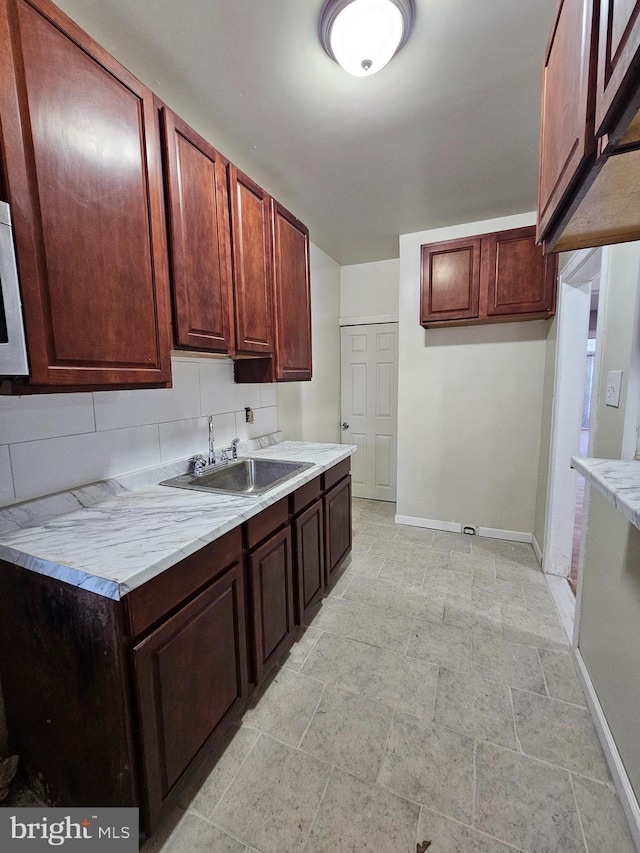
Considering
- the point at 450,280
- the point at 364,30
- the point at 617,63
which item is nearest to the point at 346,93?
the point at 364,30

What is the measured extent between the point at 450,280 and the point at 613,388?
1.58m

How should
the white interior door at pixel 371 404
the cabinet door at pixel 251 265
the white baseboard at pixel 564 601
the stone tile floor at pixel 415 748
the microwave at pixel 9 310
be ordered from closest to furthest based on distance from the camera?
the microwave at pixel 9 310 < the stone tile floor at pixel 415 748 < the cabinet door at pixel 251 265 < the white baseboard at pixel 564 601 < the white interior door at pixel 371 404

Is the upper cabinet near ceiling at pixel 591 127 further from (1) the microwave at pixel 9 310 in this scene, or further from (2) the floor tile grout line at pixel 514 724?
(2) the floor tile grout line at pixel 514 724

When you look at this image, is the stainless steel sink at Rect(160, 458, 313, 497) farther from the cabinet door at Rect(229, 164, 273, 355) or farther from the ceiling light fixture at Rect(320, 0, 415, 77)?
the ceiling light fixture at Rect(320, 0, 415, 77)

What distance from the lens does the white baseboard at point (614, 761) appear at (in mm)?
1044

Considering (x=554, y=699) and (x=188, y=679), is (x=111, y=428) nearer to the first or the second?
(x=188, y=679)

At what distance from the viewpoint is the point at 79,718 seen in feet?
3.23

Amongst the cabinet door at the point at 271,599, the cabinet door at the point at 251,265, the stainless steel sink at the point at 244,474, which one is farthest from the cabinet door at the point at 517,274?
the cabinet door at the point at 271,599

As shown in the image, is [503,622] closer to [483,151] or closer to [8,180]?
[483,151]

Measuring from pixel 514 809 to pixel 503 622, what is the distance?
96cm

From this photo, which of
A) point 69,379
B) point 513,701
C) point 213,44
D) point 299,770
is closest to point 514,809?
point 513,701

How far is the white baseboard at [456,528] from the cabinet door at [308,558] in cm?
142

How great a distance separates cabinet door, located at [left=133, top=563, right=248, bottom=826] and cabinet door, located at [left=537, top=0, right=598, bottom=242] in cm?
151

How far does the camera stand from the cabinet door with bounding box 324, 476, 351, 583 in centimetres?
214
